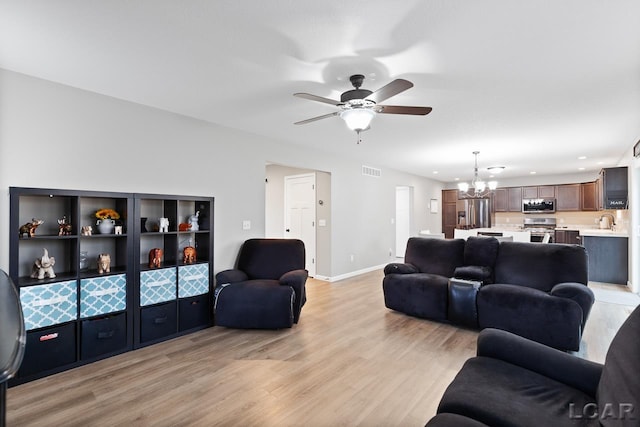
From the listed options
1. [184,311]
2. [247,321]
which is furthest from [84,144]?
[247,321]

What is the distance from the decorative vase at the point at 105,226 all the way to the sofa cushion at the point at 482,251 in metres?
4.16

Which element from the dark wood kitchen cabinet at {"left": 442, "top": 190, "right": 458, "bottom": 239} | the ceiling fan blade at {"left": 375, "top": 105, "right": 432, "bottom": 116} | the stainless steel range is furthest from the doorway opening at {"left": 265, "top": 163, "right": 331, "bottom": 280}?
the stainless steel range

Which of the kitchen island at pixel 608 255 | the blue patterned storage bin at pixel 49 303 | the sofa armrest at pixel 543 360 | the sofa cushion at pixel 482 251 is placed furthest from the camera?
the kitchen island at pixel 608 255

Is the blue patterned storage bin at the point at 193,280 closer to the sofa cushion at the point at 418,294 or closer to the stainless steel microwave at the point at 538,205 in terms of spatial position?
the sofa cushion at the point at 418,294

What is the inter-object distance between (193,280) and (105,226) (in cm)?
106

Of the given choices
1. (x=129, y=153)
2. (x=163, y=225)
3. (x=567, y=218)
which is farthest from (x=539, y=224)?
→ (x=129, y=153)

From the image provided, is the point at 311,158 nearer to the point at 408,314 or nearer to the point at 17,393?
the point at 408,314

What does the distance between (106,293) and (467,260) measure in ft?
13.6

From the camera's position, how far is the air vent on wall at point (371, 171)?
A: 6.73 meters

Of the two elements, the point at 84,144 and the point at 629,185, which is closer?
the point at 84,144

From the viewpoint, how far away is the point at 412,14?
182cm

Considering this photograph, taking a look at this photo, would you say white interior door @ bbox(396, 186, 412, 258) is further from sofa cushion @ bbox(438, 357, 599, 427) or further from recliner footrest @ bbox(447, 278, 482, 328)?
sofa cushion @ bbox(438, 357, 599, 427)

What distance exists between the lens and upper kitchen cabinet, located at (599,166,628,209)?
5.81m

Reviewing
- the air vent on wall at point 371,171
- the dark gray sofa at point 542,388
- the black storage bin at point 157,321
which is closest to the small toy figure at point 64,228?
the black storage bin at point 157,321
